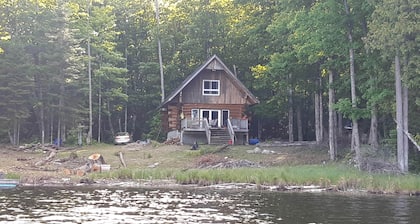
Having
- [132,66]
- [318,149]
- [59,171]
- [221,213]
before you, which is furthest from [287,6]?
[132,66]

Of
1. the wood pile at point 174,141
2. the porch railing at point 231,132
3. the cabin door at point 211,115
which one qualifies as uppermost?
the cabin door at point 211,115

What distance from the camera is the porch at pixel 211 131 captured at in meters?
49.0

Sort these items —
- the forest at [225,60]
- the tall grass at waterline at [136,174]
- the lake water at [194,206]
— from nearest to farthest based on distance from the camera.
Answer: the lake water at [194,206]
the tall grass at waterline at [136,174]
the forest at [225,60]

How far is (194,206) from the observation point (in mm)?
21594

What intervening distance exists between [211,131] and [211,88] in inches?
180

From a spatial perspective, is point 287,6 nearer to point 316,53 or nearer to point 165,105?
point 316,53

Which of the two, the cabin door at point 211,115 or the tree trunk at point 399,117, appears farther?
the cabin door at point 211,115

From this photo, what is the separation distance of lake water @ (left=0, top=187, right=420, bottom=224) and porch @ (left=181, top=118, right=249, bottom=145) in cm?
2118

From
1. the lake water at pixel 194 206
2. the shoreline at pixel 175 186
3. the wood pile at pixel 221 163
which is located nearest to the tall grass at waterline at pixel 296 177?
the shoreline at pixel 175 186

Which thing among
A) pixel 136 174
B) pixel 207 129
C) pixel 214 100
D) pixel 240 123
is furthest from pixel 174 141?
pixel 136 174

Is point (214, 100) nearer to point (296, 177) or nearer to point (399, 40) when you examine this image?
point (296, 177)

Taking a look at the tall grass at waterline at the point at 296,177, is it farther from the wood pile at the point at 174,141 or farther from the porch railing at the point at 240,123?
the porch railing at the point at 240,123

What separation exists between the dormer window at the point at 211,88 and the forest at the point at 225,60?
4.53 meters

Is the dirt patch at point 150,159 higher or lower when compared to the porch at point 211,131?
lower
